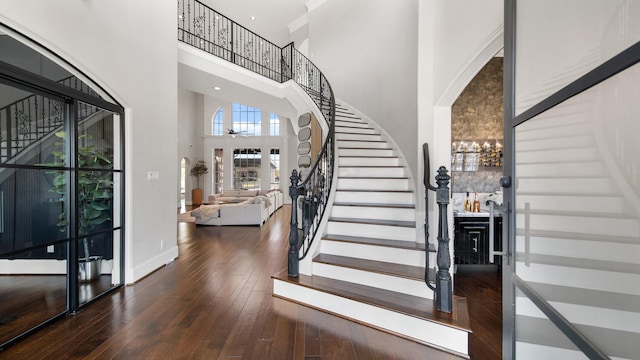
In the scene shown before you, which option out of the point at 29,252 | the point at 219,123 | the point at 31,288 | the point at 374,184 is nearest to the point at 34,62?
the point at 29,252

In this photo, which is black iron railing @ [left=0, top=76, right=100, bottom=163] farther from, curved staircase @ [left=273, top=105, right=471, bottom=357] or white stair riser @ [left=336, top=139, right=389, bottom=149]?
white stair riser @ [left=336, top=139, right=389, bottom=149]

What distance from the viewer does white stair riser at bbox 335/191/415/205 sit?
402cm

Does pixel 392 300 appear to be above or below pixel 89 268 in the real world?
below

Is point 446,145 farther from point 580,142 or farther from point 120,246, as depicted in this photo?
point 120,246

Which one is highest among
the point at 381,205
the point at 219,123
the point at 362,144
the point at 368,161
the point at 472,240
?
the point at 219,123

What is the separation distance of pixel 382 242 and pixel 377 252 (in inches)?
7.6

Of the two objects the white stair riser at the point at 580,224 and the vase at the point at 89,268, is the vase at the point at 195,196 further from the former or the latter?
the white stair riser at the point at 580,224

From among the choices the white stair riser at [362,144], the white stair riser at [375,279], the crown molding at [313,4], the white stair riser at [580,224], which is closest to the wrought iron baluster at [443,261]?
the white stair riser at [375,279]

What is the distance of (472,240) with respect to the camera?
4055mm

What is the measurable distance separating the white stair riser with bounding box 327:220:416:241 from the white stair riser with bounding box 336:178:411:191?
0.82 meters

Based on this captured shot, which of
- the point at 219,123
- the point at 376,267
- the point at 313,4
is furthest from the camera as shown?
the point at 219,123

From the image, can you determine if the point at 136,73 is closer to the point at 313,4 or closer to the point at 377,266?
the point at 377,266

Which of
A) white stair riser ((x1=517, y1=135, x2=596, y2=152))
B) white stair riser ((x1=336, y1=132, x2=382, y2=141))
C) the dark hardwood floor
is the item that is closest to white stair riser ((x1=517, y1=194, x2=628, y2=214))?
white stair riser ((x1=517, y1=135, x2=596, y2=152))

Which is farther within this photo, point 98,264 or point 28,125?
point 98,264
